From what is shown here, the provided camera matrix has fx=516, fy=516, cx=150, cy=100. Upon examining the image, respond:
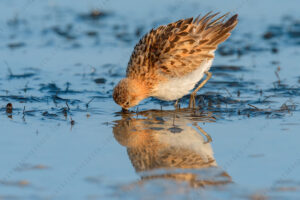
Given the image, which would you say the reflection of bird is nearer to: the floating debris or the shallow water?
the shallow water

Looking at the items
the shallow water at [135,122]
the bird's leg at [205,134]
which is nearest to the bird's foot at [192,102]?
the shallow water at [135,122]

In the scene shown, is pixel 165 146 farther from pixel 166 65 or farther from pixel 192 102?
pixel 192 102

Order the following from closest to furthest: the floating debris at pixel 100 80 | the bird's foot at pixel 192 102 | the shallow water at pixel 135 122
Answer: the shallow water at pixel 135 122 < the bird's foot at pixel 192 102 < the floating debris at pixel 100 80

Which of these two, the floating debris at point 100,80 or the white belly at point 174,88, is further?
the floating debris at point 100,80

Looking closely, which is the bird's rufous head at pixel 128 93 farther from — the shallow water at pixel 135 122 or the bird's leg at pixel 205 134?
the bird's leg at pixel 205 134

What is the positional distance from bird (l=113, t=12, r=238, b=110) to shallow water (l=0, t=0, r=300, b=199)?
32 centimetres

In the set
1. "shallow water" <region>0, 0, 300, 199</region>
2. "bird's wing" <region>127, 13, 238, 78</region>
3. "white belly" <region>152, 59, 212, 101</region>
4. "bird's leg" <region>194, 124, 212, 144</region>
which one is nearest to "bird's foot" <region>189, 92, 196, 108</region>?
"shallow water" <region>0, 0, 300, 199</region>

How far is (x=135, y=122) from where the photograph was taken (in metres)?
7.68

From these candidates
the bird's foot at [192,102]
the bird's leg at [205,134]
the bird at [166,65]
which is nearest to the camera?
the bird's leg at [205,134]

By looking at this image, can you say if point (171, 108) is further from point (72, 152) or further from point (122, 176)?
point (122, 176)

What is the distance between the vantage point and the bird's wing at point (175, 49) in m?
8.24

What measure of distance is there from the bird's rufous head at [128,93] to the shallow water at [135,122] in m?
0.20

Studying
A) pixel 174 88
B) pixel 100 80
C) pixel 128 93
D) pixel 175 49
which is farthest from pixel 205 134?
pixel 100 80

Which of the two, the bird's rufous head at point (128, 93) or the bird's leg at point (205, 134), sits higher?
the bird's rufous head at point (128, 93)
